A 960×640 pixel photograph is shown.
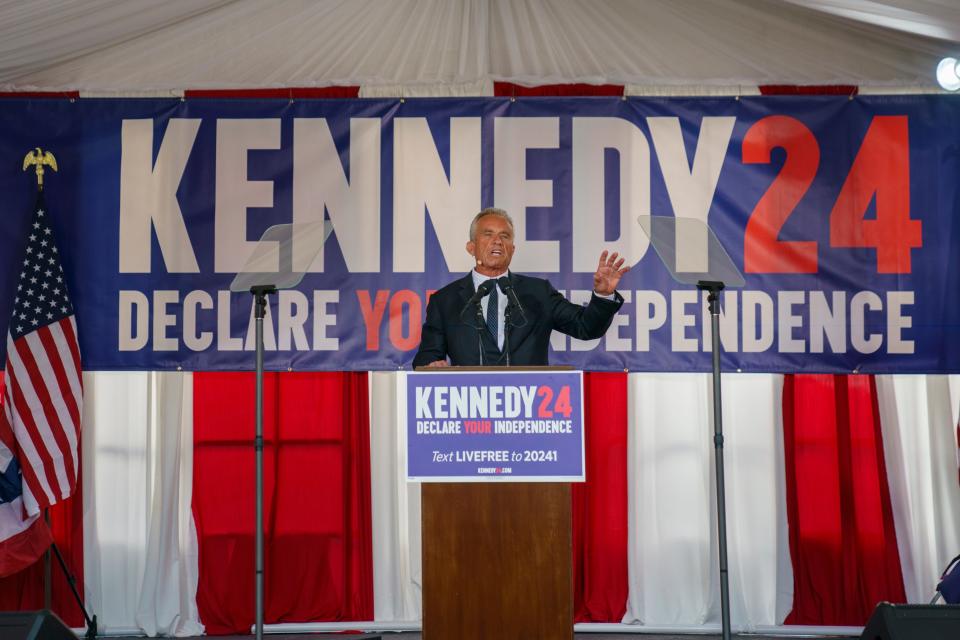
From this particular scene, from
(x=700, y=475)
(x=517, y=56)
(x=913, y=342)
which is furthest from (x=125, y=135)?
(x=913, y=342)

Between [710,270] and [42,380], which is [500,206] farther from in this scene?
[42,380]

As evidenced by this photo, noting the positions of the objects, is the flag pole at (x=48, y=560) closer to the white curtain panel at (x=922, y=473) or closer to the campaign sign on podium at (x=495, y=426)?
the campaign sign on podium at (x=495, y=426)

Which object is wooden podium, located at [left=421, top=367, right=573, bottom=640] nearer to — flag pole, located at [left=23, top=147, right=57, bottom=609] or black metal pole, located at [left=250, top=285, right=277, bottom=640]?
black metal pole, located at [left=250, top=285, right=277, bottom=640]

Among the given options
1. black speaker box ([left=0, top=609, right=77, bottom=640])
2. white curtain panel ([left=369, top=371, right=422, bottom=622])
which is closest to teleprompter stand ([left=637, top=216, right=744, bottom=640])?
white curtain panel ([left=369, top=371, right=422, bottom=622])

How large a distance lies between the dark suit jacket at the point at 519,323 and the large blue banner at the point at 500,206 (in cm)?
60

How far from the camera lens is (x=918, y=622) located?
307 centimetres

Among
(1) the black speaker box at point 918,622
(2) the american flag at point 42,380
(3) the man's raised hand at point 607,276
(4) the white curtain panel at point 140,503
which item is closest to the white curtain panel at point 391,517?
(4) the white curtain panel at point 140,503

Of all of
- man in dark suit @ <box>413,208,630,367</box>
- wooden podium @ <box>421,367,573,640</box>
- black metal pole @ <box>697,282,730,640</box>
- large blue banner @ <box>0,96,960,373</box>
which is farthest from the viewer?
large blue banner @ <box>0,96,960,373</box>

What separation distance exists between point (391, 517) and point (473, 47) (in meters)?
2.47

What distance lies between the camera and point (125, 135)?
17.8ft

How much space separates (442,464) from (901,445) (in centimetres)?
303

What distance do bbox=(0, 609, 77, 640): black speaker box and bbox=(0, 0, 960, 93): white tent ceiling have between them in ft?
10.0

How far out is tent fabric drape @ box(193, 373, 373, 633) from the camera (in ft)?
17.9

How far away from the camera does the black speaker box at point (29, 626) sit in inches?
123
